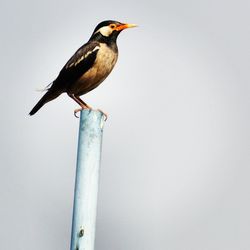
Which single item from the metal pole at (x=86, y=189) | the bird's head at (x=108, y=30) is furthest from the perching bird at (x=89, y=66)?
the metal pole at (x=86, y=189)

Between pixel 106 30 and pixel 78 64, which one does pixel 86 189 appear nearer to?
Answer: pixel 78 64

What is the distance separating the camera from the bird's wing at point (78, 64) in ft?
42.2

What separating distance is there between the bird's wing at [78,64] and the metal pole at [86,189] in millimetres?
4764

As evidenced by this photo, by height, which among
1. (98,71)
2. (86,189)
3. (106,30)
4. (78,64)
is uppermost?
(106,30)

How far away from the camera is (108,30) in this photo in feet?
44.8

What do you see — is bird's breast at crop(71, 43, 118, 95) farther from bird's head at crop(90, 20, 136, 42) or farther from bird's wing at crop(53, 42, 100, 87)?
bird's head at crop(90, 20, 136, 42)

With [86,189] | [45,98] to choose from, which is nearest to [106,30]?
[45,98]

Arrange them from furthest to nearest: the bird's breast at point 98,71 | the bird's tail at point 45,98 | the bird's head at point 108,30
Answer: the bird's head at point 108,30 → the bird's tail at point 45,98 → the bird's breast at point 98,71

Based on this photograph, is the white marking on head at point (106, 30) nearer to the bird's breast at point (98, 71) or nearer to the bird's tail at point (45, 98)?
the bird's breast at point (98, 71)

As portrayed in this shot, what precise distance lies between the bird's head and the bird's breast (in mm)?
408

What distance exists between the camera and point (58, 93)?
13.4m

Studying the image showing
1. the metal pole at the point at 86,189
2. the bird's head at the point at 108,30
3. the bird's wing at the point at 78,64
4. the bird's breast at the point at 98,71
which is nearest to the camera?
the metal pole at the point at 86,189

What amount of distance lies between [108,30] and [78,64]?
41.7 inches

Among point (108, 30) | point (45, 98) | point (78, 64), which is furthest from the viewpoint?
point (108, 30)
